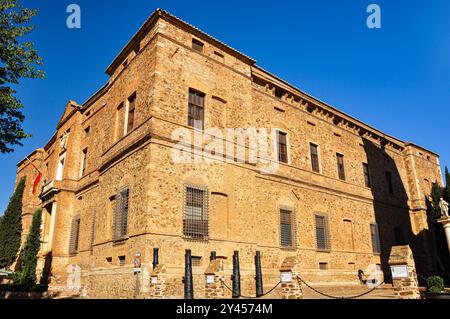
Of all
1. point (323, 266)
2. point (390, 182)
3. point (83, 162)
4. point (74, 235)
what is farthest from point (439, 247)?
point (83, 162)

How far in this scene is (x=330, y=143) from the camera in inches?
880

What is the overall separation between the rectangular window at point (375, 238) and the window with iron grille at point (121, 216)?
16.4 metres

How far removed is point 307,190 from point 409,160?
14648 millimetres

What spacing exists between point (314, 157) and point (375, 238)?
7.36 m

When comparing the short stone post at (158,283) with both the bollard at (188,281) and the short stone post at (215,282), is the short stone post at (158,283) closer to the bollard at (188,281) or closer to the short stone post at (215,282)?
the bollard at (188,281)

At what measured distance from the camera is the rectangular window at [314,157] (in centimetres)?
2094

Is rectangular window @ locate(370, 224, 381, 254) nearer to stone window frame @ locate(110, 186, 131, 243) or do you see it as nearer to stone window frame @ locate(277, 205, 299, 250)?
stone window frame @ locate(277, 205, 299, 250)

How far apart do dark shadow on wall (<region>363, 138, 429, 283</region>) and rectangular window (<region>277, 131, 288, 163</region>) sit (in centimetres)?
899

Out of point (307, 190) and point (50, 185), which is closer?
point (307, 190)

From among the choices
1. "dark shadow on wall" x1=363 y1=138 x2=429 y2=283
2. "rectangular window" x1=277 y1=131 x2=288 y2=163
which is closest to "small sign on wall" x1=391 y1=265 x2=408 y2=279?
"rectangular window" x1=277 y1=131 x2=288 y2=163

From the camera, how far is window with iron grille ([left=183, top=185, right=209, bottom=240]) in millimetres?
13390

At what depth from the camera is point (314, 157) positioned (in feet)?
69.5
